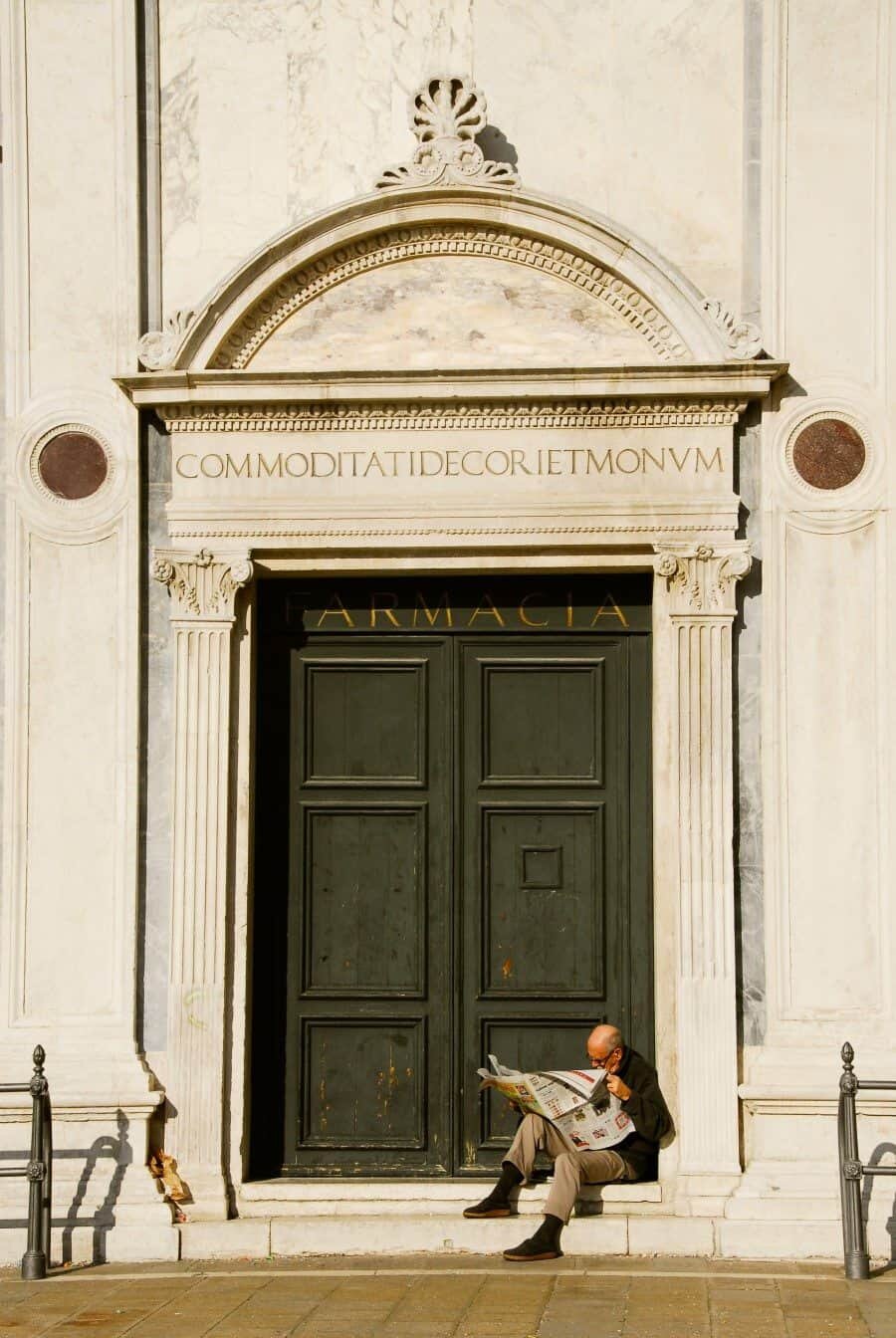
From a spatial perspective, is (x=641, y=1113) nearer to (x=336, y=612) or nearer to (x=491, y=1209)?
(x=491, y=1209)

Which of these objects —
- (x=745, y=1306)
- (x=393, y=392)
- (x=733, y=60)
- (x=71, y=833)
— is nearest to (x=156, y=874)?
(x=71, y=833)

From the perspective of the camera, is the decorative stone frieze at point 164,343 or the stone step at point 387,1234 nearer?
the stone step at point 387,1234

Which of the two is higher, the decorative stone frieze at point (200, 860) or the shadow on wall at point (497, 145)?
the shadow on wall at point (497, 145)

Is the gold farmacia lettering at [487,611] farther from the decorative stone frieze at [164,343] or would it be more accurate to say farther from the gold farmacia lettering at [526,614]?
the decorative stone frieze at [164,343]

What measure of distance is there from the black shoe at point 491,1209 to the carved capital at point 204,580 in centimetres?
321

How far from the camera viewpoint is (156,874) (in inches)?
387

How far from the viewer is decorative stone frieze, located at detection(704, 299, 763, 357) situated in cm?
963

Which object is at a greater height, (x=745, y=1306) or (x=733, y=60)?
(x=733, y=60)

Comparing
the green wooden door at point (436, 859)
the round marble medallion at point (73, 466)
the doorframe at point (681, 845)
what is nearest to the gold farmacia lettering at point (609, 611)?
the green wooden door at point (436, 859)

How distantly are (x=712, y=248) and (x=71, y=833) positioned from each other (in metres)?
4.50

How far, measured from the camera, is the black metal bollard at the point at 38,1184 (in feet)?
29.1

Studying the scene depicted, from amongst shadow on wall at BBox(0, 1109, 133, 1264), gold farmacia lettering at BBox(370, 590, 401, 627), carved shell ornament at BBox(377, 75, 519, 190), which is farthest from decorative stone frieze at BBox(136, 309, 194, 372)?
shadow on wall at BBox(0, 1109, 133, 1264)

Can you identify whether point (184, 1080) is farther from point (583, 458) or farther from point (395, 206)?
point (395, 206)

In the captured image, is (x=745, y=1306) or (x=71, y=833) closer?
(x=745, y=1306)
